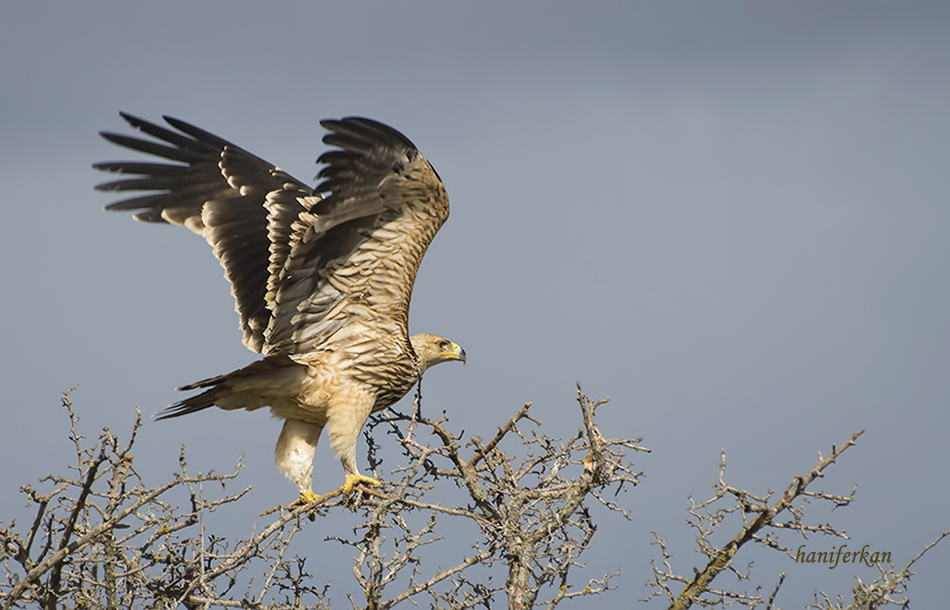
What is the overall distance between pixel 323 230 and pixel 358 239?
246 mm

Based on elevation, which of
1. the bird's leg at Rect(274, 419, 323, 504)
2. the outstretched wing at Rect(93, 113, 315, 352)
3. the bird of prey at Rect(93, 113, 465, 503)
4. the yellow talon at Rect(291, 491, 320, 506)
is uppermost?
the outstretched wing at Rect(93, 113, 315, 352)

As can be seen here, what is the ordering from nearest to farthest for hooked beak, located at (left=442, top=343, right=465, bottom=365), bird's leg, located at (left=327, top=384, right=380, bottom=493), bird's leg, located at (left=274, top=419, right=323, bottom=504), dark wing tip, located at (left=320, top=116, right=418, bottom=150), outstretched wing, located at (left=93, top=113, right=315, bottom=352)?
1. dark wing tip, located at (left=320, top=116, right=418, bottom=150)
2. bird's leg, located at (left=327, top=384, right=380, bottom=493)
3. bird's leg, located at (left=274, top=419, right=323, bottom=504)
4. outstretched wing, located at (left=93, top=113, right=315, bottom=352)
5. hooked beak, located at (left=442, top=343, right=465, bottom=365)

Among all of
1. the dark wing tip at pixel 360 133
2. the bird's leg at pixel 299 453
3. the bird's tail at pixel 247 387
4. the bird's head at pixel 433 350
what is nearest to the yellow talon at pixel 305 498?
the bird's leg at pixel 299 453

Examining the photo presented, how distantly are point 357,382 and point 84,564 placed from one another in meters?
1.81

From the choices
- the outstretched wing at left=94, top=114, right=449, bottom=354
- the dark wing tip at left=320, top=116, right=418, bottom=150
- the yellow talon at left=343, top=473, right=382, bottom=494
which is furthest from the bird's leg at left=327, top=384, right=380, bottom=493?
the dark wing tip at left=320, top=116, right=418, bottom=150

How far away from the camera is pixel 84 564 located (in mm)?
4402

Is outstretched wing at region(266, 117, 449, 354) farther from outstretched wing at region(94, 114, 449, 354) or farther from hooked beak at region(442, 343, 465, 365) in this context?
hooked beak at region(442, 343, 465, 365)

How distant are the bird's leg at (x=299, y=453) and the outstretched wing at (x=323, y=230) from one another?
0.49 metres

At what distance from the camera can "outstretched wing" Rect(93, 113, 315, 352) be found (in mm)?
6027

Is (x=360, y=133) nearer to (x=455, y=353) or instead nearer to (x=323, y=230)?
(x=323, y=230)

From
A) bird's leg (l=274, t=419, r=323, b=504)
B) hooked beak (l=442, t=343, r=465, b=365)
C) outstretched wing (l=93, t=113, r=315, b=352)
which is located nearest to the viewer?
bird's leg (l=274, t=419, r=323, b=504)

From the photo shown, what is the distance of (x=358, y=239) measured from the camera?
219 inches

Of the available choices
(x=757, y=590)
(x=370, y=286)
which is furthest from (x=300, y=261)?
(x=757, y=590)

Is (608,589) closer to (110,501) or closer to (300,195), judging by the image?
(110,501)
